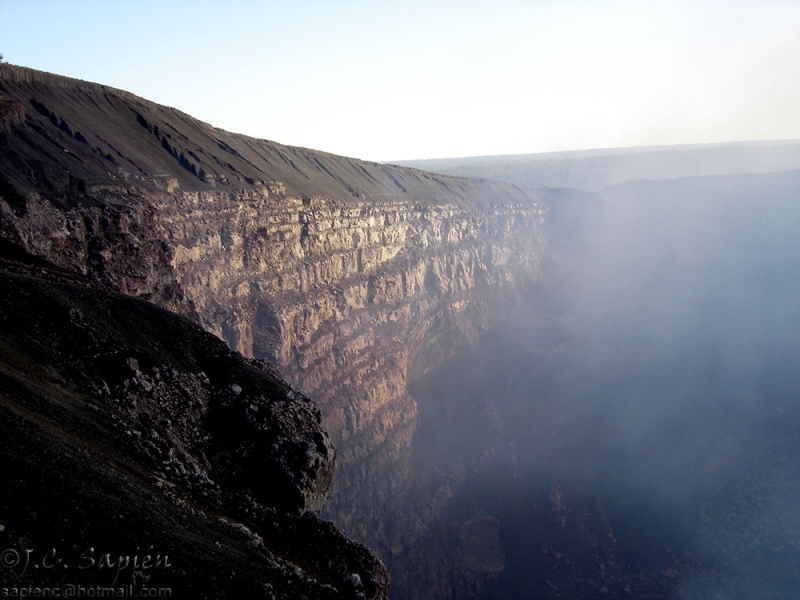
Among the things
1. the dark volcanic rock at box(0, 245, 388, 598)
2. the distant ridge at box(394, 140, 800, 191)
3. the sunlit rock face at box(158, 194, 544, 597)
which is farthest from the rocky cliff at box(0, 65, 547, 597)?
the distant ridge at box(394, 140, 800, 191)

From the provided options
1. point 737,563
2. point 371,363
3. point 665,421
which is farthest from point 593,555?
point 371,363

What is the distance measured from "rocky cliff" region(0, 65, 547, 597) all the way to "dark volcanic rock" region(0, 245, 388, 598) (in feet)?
Result: 18.1

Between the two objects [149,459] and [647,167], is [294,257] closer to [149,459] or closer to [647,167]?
[149,459]

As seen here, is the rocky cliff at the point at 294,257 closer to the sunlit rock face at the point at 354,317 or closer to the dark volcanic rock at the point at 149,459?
the sunlit rock face at the point at 354,317

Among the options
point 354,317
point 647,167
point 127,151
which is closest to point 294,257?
point 354,317

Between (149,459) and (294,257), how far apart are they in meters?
25.2

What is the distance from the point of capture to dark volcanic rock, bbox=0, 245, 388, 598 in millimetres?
8672

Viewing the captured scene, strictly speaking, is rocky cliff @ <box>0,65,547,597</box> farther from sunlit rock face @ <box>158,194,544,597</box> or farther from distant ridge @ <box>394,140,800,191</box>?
distant ridge @ <box>394,140,800,191</box>

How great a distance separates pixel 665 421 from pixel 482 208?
27.3m

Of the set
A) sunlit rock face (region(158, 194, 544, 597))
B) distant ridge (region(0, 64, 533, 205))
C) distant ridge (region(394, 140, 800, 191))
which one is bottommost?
sunlit rock face (region(158, 194, 544, 597))

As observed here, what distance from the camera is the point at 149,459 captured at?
12031mm

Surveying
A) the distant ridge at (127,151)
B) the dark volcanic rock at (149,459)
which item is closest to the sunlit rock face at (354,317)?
the distant ridge at (127,151)

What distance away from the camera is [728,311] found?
2311 inches

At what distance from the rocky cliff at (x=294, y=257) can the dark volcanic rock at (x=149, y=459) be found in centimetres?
553
